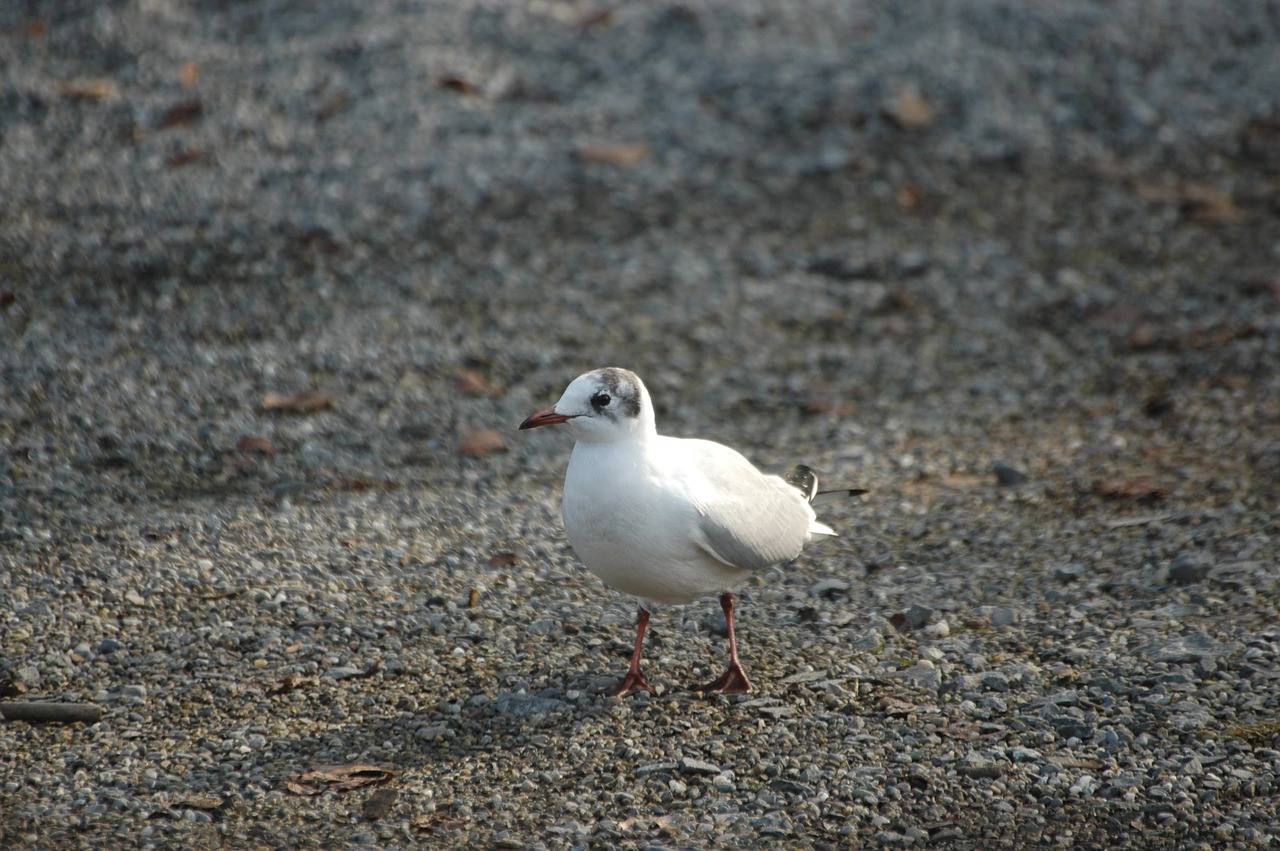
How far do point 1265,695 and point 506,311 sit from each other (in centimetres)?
510

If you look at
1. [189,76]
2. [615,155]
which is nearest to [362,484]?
[615,155]

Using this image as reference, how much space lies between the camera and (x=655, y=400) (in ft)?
25.7

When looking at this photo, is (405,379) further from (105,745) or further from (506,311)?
(105,745)

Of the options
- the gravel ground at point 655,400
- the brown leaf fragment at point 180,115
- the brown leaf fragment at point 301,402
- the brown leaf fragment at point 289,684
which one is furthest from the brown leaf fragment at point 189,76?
the brown leaf fragment at point 289,684

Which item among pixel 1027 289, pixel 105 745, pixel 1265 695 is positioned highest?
pixel 1027 289

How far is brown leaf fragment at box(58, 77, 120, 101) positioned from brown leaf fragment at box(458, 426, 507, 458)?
4.47 meters

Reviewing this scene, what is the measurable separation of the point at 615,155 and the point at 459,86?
1372mm

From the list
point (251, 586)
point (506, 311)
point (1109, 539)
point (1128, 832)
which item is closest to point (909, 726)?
point (1128, 832)

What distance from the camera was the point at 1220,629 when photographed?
5203 mm

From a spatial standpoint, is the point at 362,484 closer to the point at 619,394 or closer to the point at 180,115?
the point at 619,394

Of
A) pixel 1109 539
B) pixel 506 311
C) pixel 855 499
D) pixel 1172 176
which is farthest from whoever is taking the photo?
pixel 1172 176

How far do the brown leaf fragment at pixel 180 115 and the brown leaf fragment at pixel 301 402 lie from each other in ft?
10.7

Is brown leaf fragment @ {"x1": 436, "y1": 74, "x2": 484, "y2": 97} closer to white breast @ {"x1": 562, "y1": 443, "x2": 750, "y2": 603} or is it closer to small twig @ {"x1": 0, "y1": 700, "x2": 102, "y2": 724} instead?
white breast @ {"x1": 562, "y1": 443, "x2": 750, "y2": 603}

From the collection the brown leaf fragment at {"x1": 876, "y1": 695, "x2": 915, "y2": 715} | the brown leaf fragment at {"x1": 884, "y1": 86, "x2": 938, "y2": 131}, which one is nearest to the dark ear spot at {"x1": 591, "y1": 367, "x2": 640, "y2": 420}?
the brown leaf fragment at {"x1": 876, "y1": 695, "x2": 915, "y2": 715}
